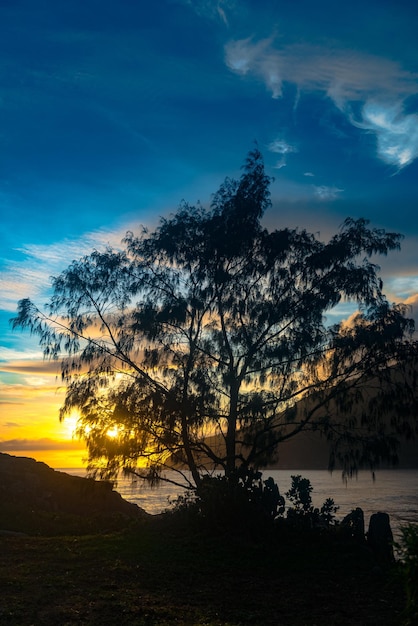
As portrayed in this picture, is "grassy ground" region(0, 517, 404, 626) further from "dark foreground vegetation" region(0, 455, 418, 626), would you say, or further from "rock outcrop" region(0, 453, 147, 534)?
"rock outcrop" region(0, 453, 147, 534)

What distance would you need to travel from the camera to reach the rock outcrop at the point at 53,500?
21.0 m

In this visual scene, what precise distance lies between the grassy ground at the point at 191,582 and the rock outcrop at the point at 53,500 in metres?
4.47

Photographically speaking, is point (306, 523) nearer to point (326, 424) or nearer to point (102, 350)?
point (326, 424)

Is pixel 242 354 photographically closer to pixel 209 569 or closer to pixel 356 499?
pixel 209 569

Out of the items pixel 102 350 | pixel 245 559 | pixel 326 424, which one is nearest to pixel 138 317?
pixel 102 350

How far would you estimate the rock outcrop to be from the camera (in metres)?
21.0

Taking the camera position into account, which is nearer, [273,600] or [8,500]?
[273,600]

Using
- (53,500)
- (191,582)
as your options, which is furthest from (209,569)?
(53,500)

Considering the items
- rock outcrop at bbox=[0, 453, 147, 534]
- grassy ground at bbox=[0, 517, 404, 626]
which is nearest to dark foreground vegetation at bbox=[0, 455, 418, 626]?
grassy ground at bbox=[0, 517, 404, 626]

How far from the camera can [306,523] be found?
1731cm

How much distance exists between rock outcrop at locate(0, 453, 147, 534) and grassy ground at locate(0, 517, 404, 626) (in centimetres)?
447

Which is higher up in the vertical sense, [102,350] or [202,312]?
[202,312]

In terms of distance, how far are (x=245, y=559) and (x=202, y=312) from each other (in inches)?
370

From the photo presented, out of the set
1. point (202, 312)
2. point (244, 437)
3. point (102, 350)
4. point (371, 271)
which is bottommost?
point (244, 437)
